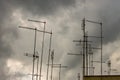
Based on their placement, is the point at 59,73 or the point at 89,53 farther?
the point at 59,73

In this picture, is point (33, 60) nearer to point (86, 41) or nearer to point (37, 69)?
point (37, 69)

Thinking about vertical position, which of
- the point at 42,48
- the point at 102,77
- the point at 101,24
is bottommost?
the point at 102,77

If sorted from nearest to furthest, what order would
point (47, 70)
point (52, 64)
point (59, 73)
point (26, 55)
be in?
point (26, 55) < point (47, 70) < point (52, 64) < point (59, 73)

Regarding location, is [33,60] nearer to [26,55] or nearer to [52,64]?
[26,55]

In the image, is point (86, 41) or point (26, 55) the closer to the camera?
point (26, 55)

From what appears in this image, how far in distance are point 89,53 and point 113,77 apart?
23.7ft

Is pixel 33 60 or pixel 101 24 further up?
pixel 101 24

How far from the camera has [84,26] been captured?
62.3 meters

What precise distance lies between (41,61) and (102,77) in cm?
1051

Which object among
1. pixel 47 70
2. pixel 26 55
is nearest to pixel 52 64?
pixel 47 70

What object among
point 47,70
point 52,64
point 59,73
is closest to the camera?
point 47,70

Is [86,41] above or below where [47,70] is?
above

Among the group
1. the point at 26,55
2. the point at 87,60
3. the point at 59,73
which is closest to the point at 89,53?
the point at 87,60

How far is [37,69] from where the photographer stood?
189ft
